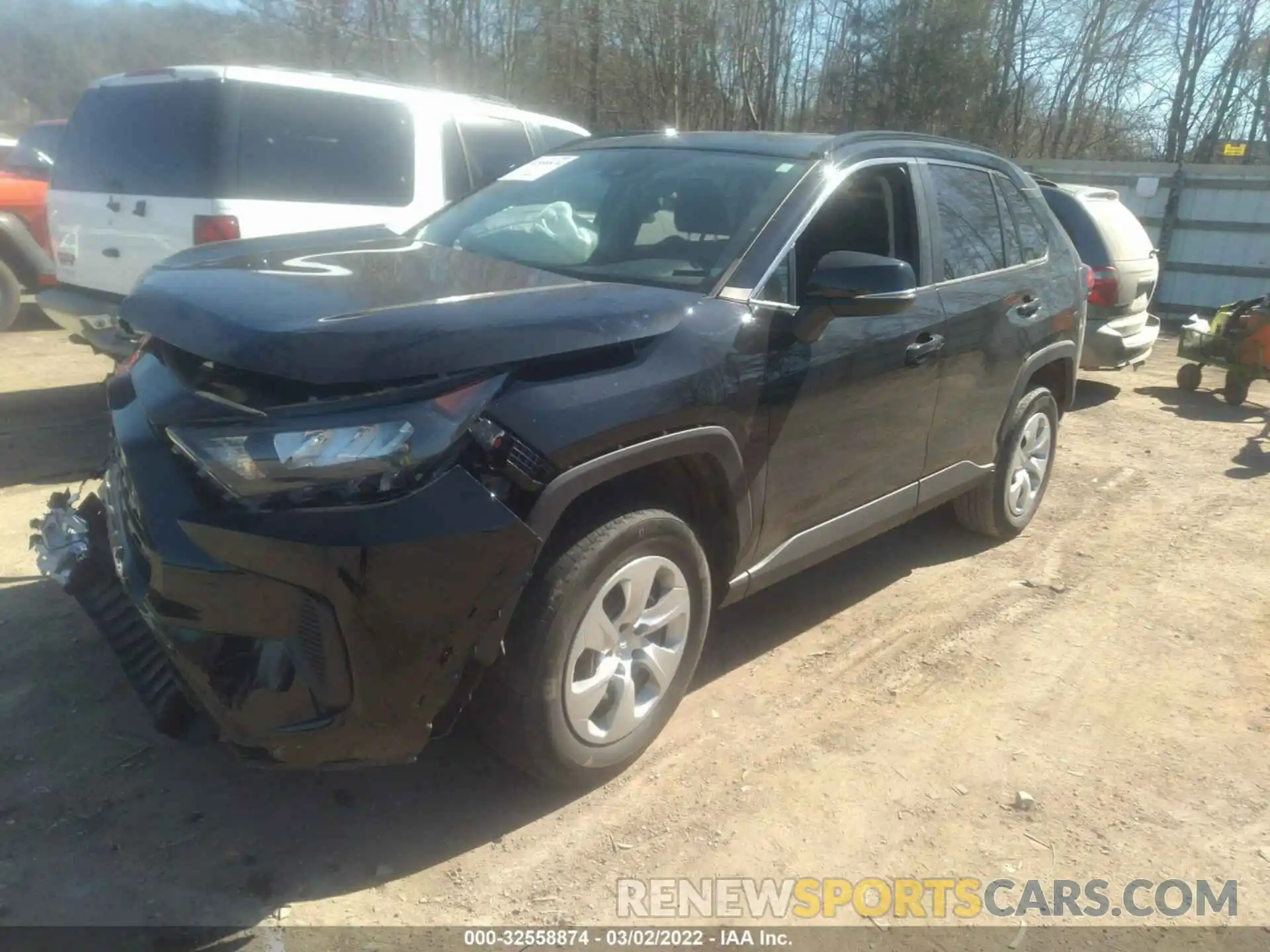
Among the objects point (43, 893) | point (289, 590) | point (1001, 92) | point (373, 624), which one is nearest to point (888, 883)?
point (373, 624)

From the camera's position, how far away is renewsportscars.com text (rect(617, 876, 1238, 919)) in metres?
2.66

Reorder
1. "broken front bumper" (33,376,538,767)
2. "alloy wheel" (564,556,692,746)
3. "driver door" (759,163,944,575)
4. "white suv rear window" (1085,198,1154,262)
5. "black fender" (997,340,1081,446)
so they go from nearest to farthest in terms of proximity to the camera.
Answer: "broken front bumper" (33,376,538,767)
"alloy wheel" (564,556,692,746)
"driver door" (759,163,944,575)
"black fender" (997,340,1081,446)
"white suv rear window" (1085,198,1154,262)

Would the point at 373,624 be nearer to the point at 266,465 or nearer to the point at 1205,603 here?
the point at 266,465

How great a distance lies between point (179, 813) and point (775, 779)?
5.76 ft

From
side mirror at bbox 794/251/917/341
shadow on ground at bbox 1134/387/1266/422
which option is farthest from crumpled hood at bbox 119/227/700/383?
shadow on ground at bbox 1134/387/1266/422

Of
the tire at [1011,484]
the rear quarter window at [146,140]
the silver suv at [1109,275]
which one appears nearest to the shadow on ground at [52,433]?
the rear quarter window at [146,140]

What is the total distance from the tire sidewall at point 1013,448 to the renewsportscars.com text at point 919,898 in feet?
8.01

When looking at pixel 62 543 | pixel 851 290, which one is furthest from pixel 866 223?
pixel 62 543

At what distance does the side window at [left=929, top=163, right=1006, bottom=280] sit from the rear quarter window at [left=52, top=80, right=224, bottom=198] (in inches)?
144

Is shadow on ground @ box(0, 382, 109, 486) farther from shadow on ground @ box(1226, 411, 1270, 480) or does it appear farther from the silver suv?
the silver suv

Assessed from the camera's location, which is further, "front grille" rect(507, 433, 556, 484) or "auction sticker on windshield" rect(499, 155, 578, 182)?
"auction sticker on windshield" rect(499, 155, 578, 182)

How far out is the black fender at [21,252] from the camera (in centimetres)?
910

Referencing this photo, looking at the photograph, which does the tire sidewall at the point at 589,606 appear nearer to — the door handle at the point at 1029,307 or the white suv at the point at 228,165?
the door handle at the point at 1029,307

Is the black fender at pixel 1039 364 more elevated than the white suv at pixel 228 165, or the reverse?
the white suv at pixel 228 165
